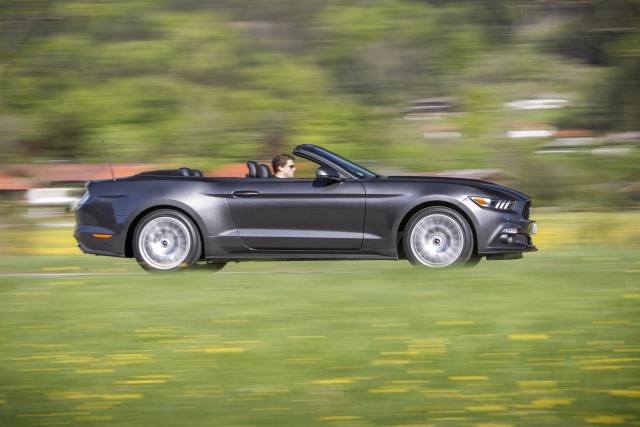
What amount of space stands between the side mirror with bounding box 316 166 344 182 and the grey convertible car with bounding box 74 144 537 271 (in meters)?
0.01

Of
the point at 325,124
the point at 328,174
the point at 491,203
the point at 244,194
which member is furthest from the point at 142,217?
the point at 325,124

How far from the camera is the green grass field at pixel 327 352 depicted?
561 centimetres

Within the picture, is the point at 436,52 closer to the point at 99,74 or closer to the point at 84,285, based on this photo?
the point at 99,74

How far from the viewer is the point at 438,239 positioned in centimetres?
995

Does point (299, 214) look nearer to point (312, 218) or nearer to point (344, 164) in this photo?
point (312, 218)

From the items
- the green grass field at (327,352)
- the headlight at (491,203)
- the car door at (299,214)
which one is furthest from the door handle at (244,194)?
the headlight at (491,203)

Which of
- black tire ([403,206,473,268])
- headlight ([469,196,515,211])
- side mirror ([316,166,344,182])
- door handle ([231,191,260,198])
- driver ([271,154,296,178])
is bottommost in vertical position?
black tire ([403,206,473,268])

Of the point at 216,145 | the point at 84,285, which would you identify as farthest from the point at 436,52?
the point at 84,285

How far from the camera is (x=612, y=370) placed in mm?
6113

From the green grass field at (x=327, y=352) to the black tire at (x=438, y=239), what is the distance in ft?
2.49

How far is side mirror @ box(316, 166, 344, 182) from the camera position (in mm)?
10023

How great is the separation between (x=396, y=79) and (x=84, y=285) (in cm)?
1660

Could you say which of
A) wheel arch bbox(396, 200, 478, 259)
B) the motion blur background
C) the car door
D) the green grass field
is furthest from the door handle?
wheel arch bbox(396, 200, 478, 259)

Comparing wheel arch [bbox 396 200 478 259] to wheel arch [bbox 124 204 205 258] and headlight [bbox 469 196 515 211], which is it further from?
wheel arch [bbox 124 204 205 258]
